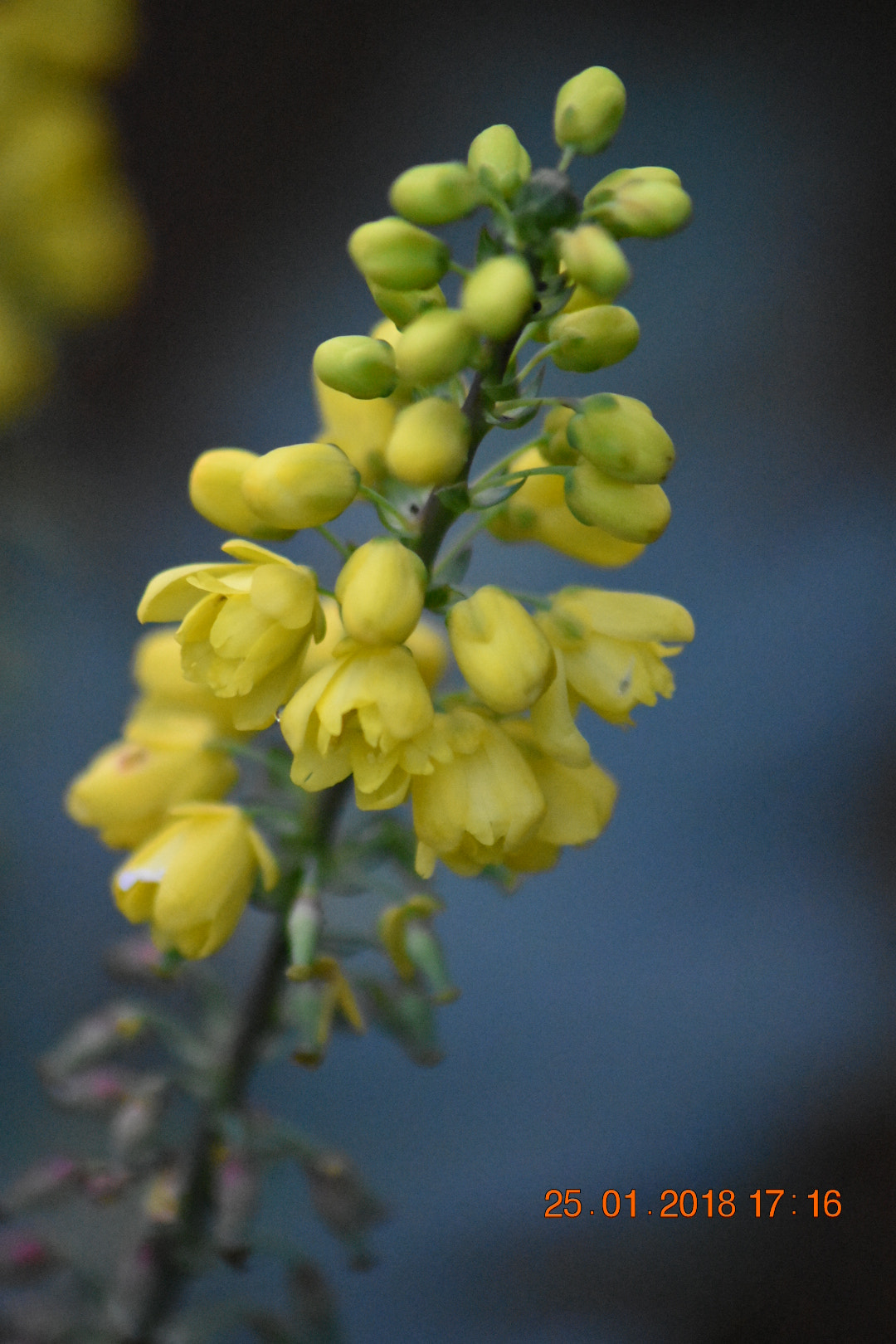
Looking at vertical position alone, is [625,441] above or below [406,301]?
below

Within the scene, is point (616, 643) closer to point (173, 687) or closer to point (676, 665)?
point (173, 687)

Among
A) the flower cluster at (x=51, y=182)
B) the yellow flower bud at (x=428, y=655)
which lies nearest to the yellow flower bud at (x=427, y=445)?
the yellow flower bud at (x=428, y=655)

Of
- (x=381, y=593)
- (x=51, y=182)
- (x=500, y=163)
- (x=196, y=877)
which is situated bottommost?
(x=196, y=877)

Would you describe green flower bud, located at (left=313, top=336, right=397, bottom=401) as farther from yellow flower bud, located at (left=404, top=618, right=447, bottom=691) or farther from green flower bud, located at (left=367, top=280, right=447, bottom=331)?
yellow flower bud, located at (left=404, top=618, right=447, bottom=691)

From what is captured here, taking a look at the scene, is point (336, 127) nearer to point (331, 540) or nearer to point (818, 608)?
point (818, 608)

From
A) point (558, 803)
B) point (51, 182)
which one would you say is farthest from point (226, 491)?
point (51, 182)

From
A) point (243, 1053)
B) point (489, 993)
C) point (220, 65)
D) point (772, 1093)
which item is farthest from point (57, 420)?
point (772, 1093)

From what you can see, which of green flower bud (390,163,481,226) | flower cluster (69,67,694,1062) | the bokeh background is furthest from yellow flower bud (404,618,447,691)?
the bokeh background

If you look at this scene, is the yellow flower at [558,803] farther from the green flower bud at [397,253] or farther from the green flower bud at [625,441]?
the green flower bud at [397,253]
